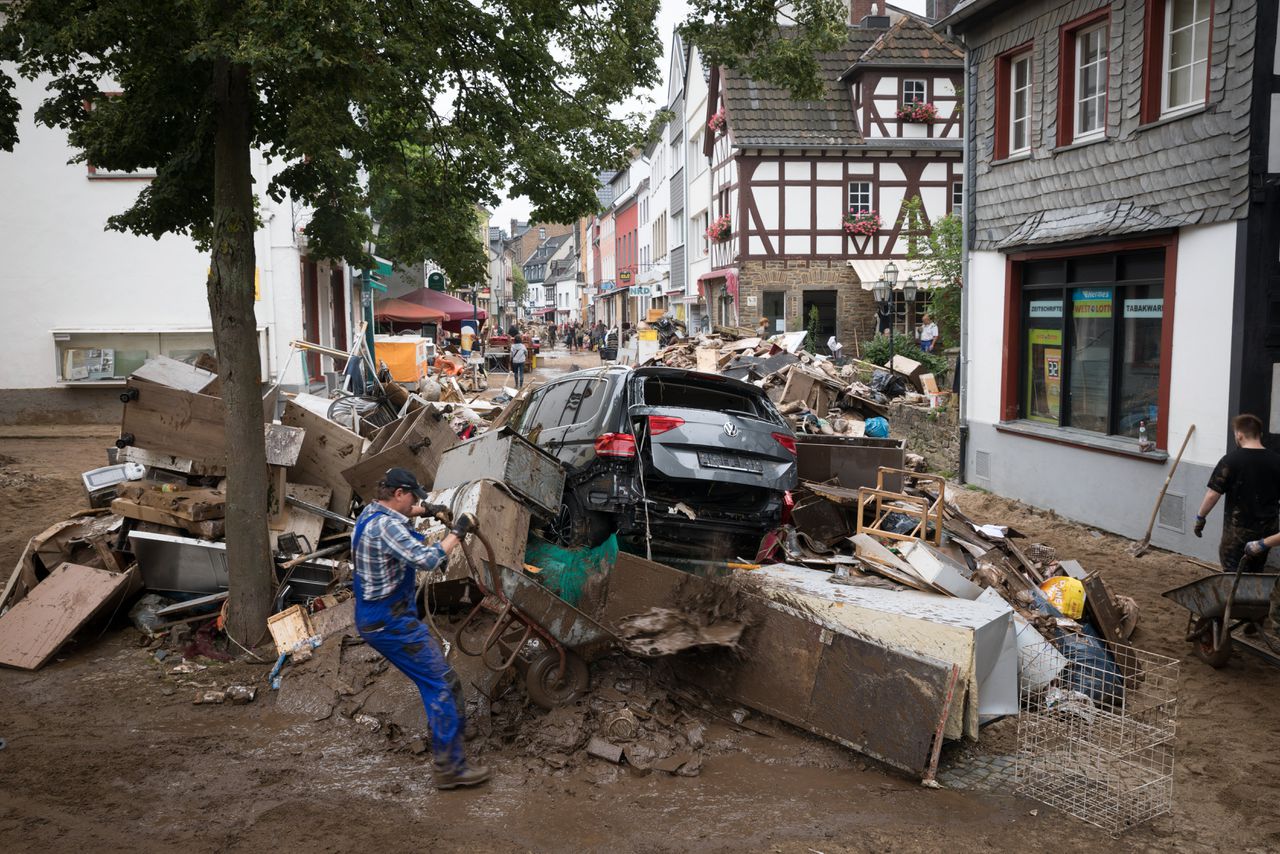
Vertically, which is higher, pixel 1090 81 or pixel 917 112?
pixel 917 112

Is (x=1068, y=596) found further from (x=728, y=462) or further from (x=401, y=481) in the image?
(x=401, y=481)

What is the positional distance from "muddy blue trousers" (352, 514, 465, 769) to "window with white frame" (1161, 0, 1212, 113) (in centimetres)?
905

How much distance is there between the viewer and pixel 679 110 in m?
42.8

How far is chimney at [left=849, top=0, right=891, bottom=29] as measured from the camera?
113 feet

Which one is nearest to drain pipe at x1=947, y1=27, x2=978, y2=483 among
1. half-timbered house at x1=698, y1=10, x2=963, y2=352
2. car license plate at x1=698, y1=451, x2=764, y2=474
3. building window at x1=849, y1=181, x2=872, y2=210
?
car license plate at x1=698, y1=451, x2=764, y2=474

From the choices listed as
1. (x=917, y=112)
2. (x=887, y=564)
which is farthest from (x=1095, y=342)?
(x=917, y=112)

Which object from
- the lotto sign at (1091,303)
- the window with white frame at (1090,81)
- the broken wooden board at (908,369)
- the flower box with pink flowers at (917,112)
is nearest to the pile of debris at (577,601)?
the lotto sign at (1091,303)

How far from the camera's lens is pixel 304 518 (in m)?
9.09

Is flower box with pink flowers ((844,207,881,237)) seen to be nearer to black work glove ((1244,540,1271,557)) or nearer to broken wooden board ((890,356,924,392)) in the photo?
broken wooden board ((890,356,924,392))

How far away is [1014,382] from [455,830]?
1084 cm

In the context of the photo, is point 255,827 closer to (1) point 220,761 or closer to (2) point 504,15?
(1) point 220,761

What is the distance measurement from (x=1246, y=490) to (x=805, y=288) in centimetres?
2457

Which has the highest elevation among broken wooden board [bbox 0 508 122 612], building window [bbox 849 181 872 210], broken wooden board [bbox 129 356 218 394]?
building window [bbox 849 181 872 210]

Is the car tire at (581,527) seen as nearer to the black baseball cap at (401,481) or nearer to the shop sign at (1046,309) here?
the black baseball cap at (401,481)
